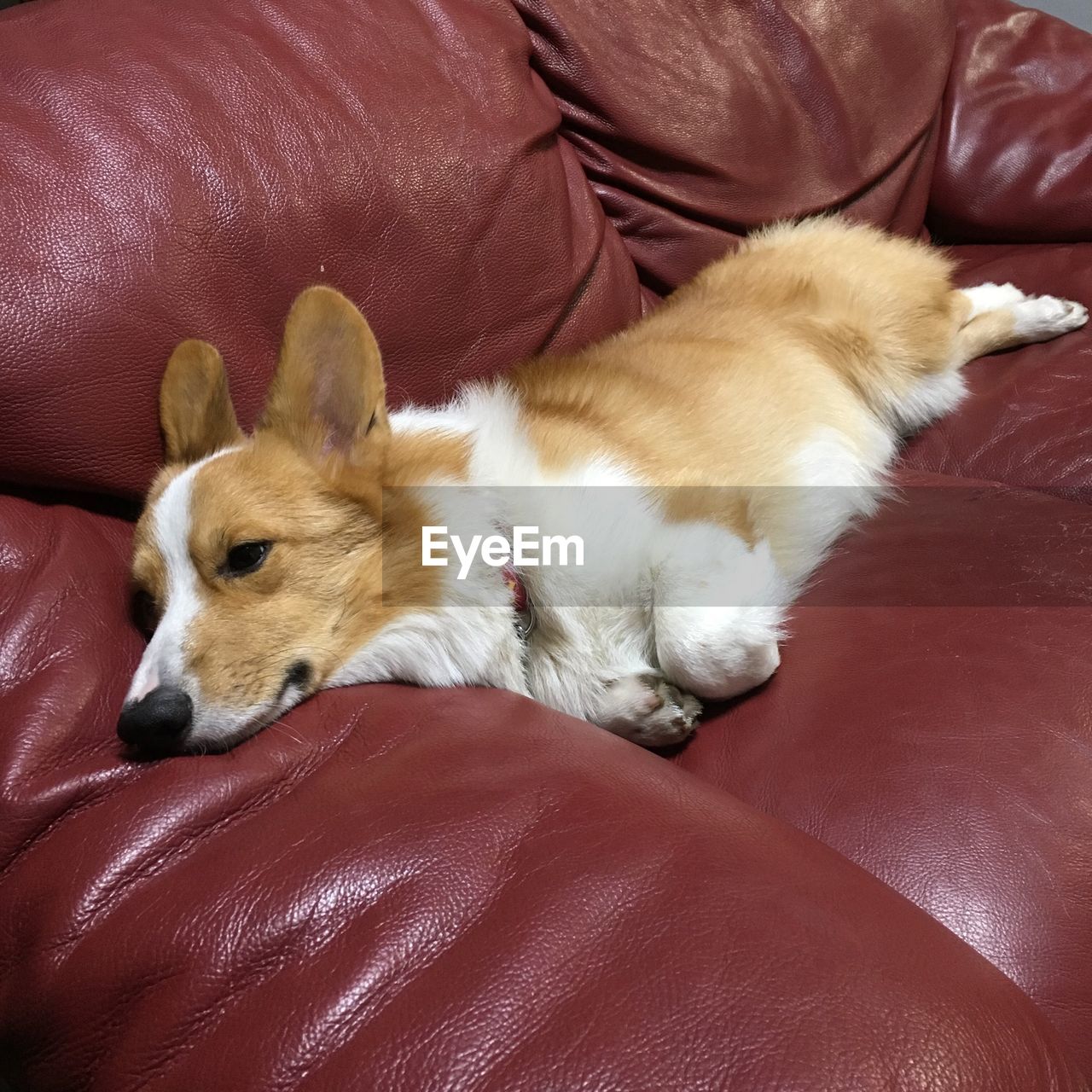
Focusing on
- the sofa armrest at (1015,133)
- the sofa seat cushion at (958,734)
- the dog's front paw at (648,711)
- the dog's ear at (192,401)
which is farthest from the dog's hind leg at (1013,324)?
the dog's ear at (192,401)

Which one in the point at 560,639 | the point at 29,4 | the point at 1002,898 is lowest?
the point at 560,639

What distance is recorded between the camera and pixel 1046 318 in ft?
6.51

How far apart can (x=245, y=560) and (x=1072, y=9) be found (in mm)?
3993

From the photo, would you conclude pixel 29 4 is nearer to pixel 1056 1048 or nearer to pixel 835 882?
pixel 835 882

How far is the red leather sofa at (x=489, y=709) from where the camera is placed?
750mm

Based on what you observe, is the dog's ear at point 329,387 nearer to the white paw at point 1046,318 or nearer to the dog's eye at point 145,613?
the dog's eye at point 145,613

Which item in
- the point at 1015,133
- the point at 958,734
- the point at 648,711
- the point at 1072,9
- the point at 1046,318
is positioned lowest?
the point at 648,711

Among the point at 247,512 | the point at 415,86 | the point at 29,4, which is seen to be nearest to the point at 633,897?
the point at 247,512

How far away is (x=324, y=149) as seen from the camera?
4.66 feet

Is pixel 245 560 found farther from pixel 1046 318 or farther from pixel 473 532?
pixel 1046 318

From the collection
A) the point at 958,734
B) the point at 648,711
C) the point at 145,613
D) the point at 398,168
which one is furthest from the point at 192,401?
the point at 958,734

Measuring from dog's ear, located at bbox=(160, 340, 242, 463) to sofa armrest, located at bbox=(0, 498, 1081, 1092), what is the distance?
1.04 ft

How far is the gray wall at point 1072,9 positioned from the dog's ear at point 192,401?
3734 millimetres

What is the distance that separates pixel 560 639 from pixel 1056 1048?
763 mm
